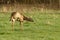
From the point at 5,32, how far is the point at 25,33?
2.79 ft

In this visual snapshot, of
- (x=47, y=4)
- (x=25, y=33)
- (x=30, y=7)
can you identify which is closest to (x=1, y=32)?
(x=25, y=33)

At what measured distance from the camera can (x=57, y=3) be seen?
91.8 feet

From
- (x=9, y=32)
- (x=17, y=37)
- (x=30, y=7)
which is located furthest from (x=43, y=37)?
(x=30, y=7)

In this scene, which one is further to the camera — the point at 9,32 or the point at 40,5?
the point at 40,5

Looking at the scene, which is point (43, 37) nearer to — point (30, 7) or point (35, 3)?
point (30, 7)

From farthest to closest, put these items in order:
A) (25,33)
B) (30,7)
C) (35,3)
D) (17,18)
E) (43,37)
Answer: (35,3)
(30,7)
(17,18)
(25,33)
(43,37)

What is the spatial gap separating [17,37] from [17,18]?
6.03 feet

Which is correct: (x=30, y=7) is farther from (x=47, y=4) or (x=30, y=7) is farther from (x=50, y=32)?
(x=50, y=32)

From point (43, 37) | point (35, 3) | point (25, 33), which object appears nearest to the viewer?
point (43, 37)

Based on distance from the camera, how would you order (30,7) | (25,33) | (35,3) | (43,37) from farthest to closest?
(35,3) → (30,7) → (25,33) → (43,37)

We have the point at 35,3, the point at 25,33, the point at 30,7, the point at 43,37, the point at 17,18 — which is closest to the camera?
the point at 43,37

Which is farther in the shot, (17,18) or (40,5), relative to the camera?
(40,5)

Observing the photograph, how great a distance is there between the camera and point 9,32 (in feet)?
35.2

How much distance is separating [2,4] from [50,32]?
17.0 m
